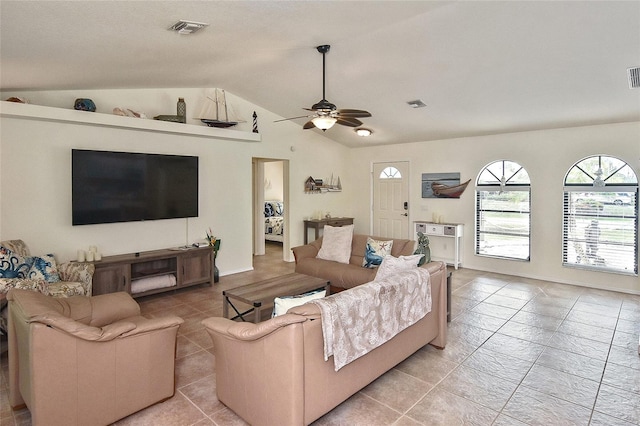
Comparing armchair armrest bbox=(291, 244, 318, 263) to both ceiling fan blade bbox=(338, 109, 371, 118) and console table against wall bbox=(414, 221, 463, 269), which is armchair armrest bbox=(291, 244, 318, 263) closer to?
ceiling fan blade bbox=(338, 109, 371, 118)

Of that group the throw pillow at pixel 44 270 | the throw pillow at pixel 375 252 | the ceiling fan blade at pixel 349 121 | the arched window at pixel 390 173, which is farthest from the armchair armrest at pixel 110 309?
the arched window at pixel 390 173

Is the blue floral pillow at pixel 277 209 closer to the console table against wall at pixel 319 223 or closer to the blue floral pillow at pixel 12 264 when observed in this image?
the console table against wall at pixel 319 223

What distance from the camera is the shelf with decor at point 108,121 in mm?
4070

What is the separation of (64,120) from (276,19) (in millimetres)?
3081

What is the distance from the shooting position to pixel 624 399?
2.63m

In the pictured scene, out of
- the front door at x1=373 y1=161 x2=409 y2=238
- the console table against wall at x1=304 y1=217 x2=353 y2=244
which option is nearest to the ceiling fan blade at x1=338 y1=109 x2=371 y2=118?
the console table against wall at x1=304 y1=217 x2=353 y2=244

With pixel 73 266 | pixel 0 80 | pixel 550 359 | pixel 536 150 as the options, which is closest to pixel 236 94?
pixel 0 80

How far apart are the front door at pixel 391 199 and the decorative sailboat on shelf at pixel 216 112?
3542 mm

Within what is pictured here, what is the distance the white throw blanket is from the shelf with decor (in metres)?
4.01

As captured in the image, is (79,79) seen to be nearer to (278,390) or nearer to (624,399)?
(278,390)

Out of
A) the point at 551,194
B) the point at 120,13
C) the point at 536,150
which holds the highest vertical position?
the point at 120,13

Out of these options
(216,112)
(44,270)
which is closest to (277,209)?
(216,112)

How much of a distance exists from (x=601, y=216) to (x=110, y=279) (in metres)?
6.94

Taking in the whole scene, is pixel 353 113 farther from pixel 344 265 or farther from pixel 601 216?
pixel 601 216
